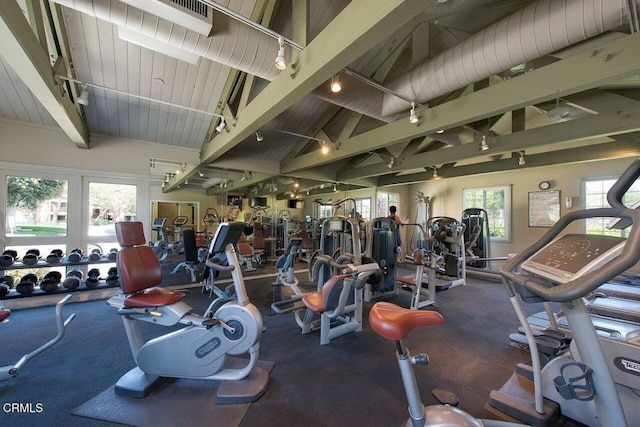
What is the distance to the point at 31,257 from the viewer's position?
3.95 m

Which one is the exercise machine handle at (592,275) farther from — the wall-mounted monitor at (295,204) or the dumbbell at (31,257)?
the wall-mounted monitor at (295,204)

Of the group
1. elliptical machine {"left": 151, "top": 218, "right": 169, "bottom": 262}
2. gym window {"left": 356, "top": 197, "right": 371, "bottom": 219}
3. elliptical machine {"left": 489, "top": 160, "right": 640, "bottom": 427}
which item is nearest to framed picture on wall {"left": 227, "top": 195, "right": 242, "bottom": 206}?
elliptical machine {"left": 151, "top": 218, "right": 169, "bottom": 262}

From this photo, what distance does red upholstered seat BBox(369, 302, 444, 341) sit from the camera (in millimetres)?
1255

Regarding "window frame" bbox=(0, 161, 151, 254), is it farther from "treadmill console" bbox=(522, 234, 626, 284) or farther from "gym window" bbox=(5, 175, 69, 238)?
"treadmill console" bbox=(522, 234, 626, 284)

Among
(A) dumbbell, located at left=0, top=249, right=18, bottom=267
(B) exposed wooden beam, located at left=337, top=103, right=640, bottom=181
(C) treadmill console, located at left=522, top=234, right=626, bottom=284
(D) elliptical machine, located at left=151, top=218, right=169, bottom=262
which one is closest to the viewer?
(C) treadmill console, located at left=522, top=234, right=626, bottom=284

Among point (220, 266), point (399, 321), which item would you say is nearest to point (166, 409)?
point (220, 266)

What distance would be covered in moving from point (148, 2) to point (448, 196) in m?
8.62

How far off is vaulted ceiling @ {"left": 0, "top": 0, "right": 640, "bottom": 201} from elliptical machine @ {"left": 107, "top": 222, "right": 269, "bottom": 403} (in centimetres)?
Answer: 163

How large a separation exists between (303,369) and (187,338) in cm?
110

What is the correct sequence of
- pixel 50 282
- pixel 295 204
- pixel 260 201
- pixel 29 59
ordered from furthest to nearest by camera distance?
pixel 295 204
pixel 260 201
pixel 50 282
pixel 29 59

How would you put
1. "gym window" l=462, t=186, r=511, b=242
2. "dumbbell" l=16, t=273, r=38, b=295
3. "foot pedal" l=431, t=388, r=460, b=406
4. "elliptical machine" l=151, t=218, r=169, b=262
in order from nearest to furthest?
"foot pedal" l=431, t=388, r=460, b=406, "dumbbell" l=16, t=273, r=38, b=295, "elliptical machine" l=151, t=218, r=169, b=262, "gym window" l=462, t=186, r=511, b=242

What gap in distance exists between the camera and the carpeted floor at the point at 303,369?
190 cm

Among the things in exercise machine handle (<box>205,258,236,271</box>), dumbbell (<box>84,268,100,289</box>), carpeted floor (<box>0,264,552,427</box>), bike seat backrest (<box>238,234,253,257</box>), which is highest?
exercise machine handle (<box>205,258,236,271</box>)

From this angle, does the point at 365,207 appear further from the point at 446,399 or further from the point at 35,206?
the point at 35,206
